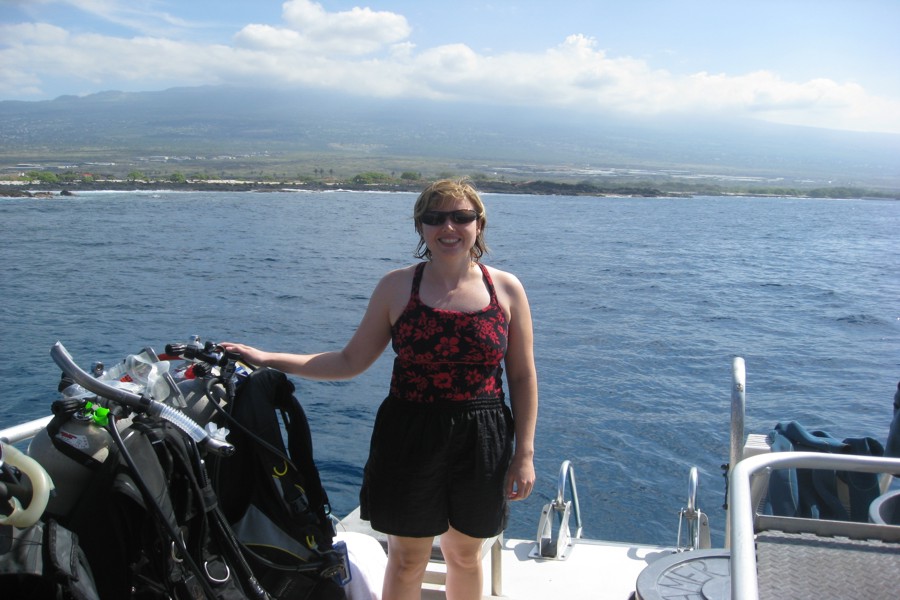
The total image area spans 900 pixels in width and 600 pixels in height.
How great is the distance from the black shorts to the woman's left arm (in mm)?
43

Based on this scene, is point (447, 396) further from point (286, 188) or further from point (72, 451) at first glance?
point (286, 188)

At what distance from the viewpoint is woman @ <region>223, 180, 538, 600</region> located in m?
2.29

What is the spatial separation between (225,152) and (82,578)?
13645 centimetres

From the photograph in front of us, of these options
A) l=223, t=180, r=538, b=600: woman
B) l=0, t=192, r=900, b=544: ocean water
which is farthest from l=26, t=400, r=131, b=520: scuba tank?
l=0, t=192, r=900, b=544: ocean water

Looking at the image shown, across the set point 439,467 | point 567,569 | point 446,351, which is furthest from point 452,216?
point 567,569

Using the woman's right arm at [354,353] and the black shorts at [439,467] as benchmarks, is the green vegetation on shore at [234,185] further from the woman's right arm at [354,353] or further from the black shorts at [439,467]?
the black shorts at [439,467]

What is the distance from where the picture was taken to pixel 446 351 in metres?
2.27

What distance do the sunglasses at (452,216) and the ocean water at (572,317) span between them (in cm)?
624

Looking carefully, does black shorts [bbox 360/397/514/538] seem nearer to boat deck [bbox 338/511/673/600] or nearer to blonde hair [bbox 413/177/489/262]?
blonde hair [bbox 413/177/489/262]

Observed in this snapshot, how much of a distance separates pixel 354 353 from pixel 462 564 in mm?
677

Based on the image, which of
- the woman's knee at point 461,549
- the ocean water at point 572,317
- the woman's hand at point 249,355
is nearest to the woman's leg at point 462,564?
the woman's knee at point 461,549

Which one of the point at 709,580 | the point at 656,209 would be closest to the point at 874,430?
the point at 709,580

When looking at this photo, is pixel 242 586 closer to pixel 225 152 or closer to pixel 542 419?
pixel 542 419

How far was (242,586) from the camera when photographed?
2271mm
